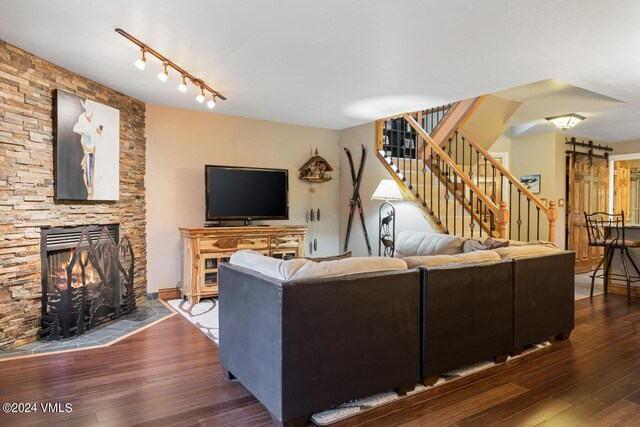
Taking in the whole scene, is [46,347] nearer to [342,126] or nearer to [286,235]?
[286,235]

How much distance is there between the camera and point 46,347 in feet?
10.6

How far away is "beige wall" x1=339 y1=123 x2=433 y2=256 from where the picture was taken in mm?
5398

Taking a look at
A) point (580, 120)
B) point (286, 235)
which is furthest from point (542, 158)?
point (286, 235)

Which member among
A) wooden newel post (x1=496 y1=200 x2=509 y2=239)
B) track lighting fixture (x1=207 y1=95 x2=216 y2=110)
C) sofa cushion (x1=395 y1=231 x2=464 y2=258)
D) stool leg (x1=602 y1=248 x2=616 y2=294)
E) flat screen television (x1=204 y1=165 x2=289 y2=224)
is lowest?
stool leg (x1=602 y1=248 x2=616 y2=294)

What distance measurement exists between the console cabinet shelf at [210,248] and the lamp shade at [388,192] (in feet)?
4.46

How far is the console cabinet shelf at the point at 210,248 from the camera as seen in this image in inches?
A: 182

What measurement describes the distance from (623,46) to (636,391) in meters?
2.51

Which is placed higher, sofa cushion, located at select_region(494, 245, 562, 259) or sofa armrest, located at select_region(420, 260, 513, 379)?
sofa cushion, located at select_region(494, 245, 562, 259)

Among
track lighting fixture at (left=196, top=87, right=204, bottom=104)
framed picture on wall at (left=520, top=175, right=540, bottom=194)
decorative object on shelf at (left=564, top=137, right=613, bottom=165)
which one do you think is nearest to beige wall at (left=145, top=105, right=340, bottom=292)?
track lighting fixture at (left=196, top=87, right=204, bottom=104)

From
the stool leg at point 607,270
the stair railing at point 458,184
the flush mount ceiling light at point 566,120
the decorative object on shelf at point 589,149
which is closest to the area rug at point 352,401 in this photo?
the stair railing at point 458,184

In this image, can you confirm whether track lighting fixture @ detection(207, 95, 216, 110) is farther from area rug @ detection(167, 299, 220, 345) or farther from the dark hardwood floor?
the dark hardwood floor

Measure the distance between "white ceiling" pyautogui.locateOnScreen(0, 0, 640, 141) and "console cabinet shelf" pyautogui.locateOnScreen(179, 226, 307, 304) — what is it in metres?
1.63

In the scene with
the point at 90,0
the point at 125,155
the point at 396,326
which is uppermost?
the point at 90,0

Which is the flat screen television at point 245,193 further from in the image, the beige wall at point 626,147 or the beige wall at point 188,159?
the beige wall at point 626,147
